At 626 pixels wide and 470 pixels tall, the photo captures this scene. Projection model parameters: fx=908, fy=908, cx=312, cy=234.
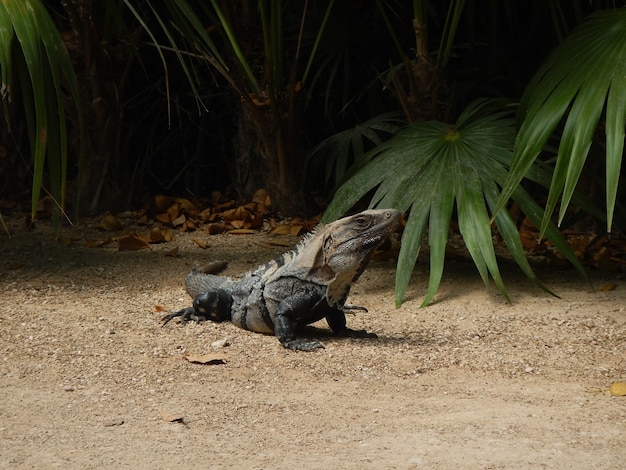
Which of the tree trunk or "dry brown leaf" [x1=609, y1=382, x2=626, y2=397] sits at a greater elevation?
the tree trunk

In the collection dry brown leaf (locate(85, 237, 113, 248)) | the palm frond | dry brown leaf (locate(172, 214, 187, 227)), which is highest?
the palm frond

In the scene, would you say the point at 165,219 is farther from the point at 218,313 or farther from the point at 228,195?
the point at 218,313

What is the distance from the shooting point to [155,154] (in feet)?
26.3

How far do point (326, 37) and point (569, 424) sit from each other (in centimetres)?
457

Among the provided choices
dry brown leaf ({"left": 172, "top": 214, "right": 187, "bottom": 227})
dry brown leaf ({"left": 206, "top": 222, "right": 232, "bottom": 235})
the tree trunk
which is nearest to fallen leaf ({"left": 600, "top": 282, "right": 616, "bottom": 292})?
the tree trunk

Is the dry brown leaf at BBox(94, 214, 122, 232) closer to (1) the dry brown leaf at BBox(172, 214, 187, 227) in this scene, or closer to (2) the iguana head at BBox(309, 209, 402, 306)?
(1) the dry brown leaf at BBox(172, 214, 187, 227)

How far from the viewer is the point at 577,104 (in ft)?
13.6

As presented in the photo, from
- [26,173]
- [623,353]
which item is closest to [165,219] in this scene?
[26,173]

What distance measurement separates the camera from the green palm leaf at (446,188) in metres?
4.68

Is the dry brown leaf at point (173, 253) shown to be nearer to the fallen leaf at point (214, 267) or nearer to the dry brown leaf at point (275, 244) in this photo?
the fallen leaf at point (214, 267)

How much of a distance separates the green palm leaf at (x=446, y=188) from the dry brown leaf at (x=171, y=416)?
171 centimetres

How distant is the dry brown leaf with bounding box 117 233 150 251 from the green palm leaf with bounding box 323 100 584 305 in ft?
5.07

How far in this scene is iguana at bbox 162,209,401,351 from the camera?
4.33 metres

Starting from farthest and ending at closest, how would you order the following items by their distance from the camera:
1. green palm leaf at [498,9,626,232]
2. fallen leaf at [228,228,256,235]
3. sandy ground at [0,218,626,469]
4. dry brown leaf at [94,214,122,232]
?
dry brown leaf at [94,214,122,232]
fallen leaf at [228,228,256,235]
green palm leaf at [498,9,626,232]
sandy ground at [0,218,626,469]
